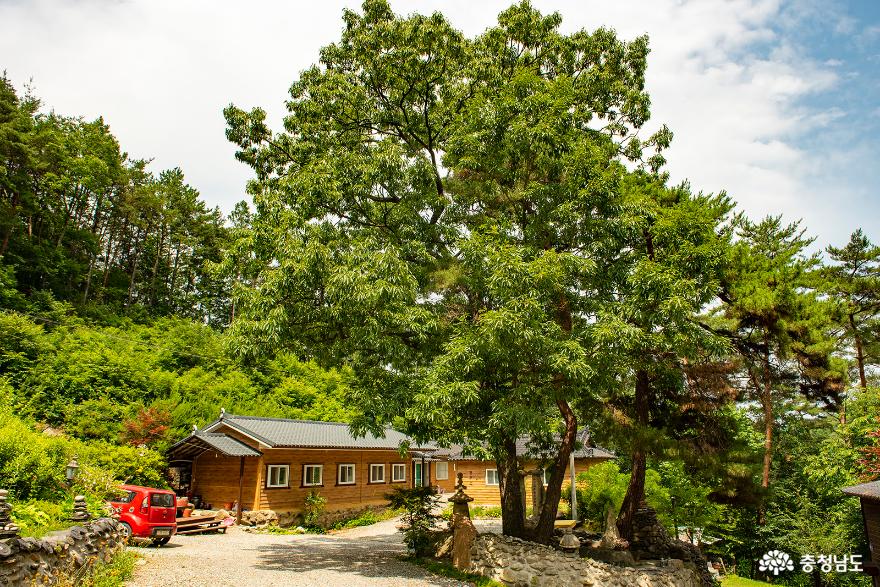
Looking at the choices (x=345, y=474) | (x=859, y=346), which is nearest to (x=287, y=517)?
(x=345, y=474)

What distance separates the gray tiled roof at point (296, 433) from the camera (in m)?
22.3

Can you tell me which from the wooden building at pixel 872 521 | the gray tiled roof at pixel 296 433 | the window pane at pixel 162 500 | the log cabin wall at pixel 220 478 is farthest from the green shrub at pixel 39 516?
the wooden building at pixel 872 521

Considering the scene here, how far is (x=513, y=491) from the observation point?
1532 centimetres

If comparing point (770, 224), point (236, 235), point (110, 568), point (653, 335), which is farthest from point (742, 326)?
point (110, 568)

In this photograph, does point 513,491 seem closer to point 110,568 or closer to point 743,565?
point 110,568

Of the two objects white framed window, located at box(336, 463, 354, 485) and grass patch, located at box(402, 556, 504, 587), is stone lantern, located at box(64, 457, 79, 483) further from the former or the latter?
white framed window, located at box(336, 463, 354, 485)

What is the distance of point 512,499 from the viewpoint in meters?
15.3

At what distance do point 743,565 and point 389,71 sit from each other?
77.4 feet

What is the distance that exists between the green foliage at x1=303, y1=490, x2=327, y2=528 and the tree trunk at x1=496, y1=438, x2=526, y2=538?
10.8 metres

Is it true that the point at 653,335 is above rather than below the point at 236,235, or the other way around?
below

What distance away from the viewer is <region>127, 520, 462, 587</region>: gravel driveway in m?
11.2

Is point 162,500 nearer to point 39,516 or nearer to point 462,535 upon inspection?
point 39,516

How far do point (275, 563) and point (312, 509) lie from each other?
9.76 m

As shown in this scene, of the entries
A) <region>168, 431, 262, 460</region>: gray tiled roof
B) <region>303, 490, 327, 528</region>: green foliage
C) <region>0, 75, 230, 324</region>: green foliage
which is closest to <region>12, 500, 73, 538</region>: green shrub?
<region>168, 431, 262, 460</region>: gray tiled roof
